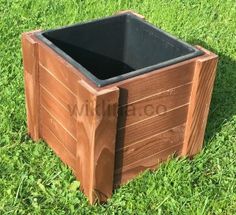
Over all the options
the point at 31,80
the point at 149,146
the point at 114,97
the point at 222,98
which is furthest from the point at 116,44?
the point at 222,98

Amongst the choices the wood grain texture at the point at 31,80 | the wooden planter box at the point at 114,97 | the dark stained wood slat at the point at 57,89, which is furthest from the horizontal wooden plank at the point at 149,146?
the wood grain texture at the point at 31,80

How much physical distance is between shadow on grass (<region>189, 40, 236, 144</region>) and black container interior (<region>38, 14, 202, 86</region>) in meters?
0.67

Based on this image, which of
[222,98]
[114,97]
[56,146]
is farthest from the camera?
[222,98]

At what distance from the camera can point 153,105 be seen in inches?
101

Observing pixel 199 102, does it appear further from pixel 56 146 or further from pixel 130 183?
pixel 56 146

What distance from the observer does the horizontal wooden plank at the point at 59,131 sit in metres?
2.67

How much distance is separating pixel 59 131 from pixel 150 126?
523 mm

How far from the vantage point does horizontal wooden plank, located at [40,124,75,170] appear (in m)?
2.77

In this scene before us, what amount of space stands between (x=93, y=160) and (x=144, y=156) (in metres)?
0.41

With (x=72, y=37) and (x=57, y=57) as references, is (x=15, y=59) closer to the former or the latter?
(x=72, y=37)

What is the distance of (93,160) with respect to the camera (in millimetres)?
2424

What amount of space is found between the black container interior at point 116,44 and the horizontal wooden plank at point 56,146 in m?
0.44

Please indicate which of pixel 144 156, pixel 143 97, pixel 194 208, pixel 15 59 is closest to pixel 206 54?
pixel 143 97

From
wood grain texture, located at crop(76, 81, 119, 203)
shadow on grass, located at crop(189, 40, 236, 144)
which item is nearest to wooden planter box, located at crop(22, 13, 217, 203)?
wood grain texture, located at crop(76, 81, 119, 203)
